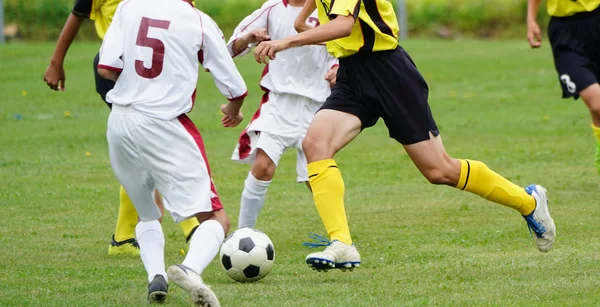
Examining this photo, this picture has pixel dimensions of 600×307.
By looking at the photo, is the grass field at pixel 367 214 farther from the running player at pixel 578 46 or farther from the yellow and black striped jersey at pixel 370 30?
the yellow and black striped jersey at pixel 370 30

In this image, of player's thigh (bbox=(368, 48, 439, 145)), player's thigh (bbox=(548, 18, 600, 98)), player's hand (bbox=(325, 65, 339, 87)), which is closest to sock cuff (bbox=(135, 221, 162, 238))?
player's thigh (bbox=(368, 48, 439, 145))

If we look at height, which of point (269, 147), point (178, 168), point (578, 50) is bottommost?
point (269, 147)

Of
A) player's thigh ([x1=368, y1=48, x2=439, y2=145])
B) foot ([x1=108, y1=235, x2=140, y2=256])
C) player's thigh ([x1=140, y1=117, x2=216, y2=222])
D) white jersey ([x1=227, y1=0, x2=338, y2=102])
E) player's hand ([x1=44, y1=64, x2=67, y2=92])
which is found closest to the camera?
player's thigh ([x1=140, y1=117, x2=216, y2=222])

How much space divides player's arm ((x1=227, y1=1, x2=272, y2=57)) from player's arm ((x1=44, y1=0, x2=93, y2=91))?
0.95 meters

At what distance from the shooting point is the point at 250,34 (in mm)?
7117

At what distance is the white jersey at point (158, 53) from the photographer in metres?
5.45

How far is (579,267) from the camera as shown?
631 centimetres

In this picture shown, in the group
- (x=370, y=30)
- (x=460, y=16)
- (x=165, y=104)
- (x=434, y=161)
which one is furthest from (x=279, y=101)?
(x=460, y=16)

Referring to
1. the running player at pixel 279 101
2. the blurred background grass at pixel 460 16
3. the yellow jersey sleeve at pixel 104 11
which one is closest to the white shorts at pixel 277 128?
the running player at pixel 279 101

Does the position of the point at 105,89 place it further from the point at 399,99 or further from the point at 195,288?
the point at 195,288

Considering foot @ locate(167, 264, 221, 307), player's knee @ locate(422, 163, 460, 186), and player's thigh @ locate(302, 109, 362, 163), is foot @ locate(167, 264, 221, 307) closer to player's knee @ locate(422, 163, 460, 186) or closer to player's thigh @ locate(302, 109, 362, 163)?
player's thigh @ locate(302, 109, 362, 163)

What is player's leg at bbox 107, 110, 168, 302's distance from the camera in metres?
5.48

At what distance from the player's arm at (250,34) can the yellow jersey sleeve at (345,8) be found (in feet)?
3.79

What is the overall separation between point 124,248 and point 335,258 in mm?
1944
